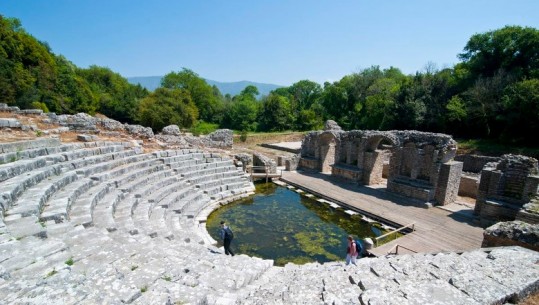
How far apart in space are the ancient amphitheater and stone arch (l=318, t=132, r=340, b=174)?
38.6 ft

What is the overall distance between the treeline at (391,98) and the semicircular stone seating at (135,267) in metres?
19.9

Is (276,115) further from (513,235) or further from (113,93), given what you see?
(513,235)

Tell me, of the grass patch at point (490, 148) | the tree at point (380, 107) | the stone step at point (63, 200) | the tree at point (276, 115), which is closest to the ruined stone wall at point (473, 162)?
the grass patch at point (490, 148)

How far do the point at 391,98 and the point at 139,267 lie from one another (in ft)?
97.4

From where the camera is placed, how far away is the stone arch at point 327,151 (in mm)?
18891

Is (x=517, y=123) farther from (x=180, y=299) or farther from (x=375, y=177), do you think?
(x=180, y=299)

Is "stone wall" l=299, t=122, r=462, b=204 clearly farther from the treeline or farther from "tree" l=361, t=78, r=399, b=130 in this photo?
"tree" l=361, t=78, r=399, b=130

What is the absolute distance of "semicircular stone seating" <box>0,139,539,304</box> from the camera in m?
3.57

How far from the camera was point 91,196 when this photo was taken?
7.92 metres

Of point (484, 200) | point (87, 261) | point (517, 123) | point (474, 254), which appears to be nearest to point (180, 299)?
point (87, 261)

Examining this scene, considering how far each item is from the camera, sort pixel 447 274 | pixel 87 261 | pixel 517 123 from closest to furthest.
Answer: pixel 87 261, pixel 447 274, pixel 517 123

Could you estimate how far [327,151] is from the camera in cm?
1888

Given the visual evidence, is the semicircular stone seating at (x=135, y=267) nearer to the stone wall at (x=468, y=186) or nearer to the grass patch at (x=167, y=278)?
the grass patch at (x=167, y=278)

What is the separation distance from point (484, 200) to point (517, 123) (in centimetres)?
1316
